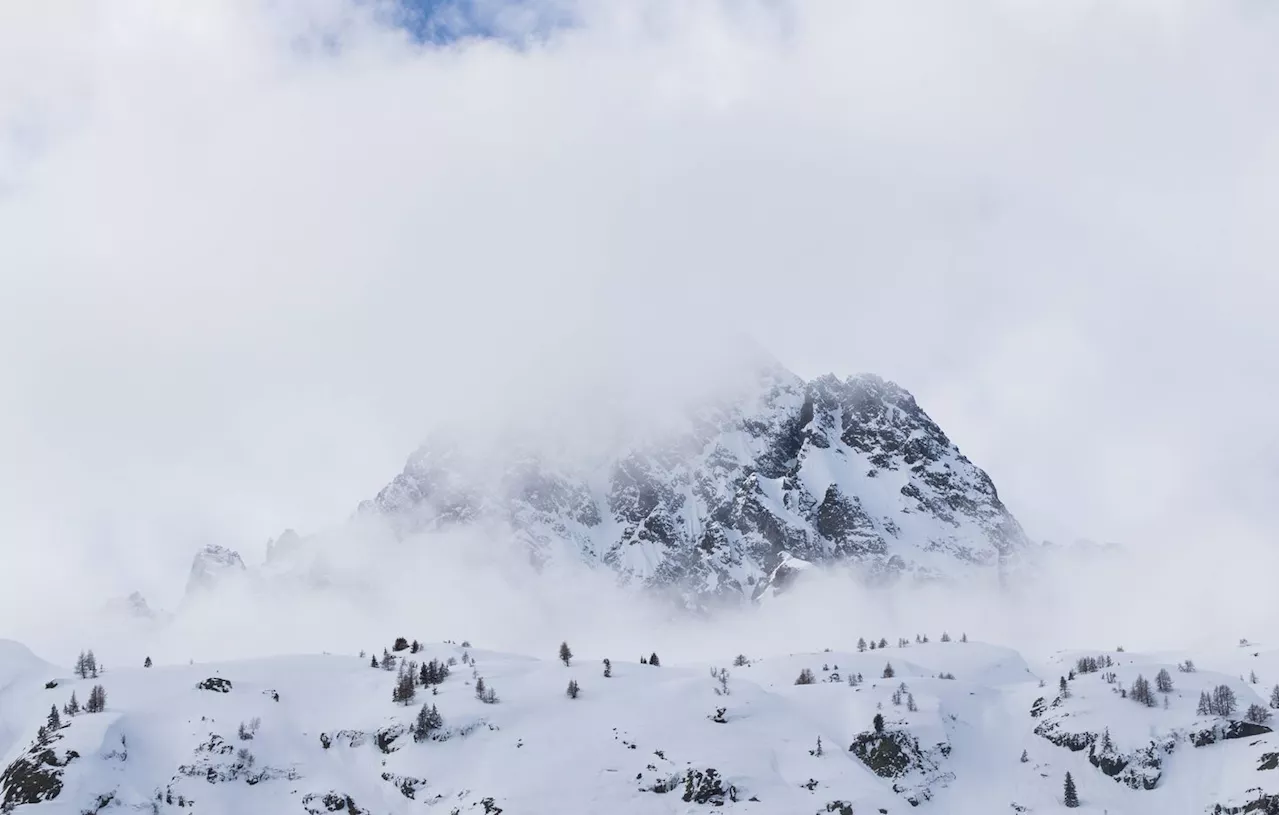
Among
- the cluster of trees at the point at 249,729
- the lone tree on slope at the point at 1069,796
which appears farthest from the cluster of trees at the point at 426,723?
the lone tree on slope at the point at 1069,796

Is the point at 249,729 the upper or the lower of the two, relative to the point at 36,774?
upper

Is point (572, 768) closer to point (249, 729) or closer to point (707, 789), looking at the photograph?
point (707, 789)

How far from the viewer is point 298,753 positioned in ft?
630

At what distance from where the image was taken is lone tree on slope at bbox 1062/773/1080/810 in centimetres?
18688

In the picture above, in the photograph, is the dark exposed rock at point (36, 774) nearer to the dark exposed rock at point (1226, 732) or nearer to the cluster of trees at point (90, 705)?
the cluster of trees at point (90, 705)

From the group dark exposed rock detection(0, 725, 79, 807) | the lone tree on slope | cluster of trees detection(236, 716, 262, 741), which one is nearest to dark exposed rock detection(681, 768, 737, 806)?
the lone tree on slope

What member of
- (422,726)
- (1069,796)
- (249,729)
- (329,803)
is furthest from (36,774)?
(1069,796)

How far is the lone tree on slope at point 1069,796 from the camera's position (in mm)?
186875

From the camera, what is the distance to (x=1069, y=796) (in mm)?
187250

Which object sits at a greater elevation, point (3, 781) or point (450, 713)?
point (450, 713)

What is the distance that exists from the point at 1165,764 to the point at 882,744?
41.1 meters

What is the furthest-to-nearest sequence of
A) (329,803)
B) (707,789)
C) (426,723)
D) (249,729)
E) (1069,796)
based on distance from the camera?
→ (426,723) < (249,729) < (1069,796) < (707,789) < (329,803)

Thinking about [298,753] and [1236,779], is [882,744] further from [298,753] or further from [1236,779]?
[298,753]

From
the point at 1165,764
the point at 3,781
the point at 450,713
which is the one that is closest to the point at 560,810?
the point at 450,713
